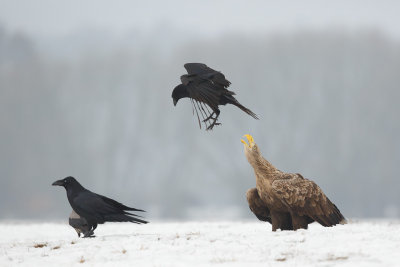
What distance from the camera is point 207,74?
452 inches

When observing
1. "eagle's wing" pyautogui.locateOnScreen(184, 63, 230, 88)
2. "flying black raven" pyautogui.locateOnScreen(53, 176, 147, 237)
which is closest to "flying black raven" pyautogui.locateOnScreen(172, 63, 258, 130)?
"eagle's wing" pyautogui.locateOnScreen(184, 63, 230, 88)

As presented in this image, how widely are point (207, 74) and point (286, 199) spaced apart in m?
2.98

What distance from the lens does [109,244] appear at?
9695 millimetres

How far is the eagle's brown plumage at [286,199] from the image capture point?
33.9 ft

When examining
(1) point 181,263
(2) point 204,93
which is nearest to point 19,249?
(1) point 181,263

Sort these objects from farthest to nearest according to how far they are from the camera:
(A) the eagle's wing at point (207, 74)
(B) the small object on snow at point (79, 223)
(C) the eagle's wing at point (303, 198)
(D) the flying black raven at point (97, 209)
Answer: (A) the eagle's wing at point (207, 74) → (B) the small object on snow at point (79, 223) → (D) the flying black raven at point (97, 209) → (C) the eagle's wing at point (303, 198)

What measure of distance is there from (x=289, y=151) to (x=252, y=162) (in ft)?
101

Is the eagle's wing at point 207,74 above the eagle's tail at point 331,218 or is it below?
above

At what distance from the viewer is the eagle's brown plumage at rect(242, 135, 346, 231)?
10328mm

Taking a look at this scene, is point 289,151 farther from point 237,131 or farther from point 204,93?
point 204,93

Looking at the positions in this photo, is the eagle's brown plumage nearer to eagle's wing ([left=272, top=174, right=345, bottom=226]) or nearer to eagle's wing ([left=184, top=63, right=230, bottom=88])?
eagle's wing ([left=272, top=174, right=345, bottom=226])

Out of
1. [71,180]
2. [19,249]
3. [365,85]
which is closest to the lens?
[19,249]

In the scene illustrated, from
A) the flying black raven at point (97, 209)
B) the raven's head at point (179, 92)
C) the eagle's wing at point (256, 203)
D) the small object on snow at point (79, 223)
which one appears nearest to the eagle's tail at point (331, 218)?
the eagle's wing at point (256, 203)

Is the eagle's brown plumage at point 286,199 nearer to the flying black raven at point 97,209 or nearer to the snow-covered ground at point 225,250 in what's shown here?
the snow-covered ground at point 225,250
